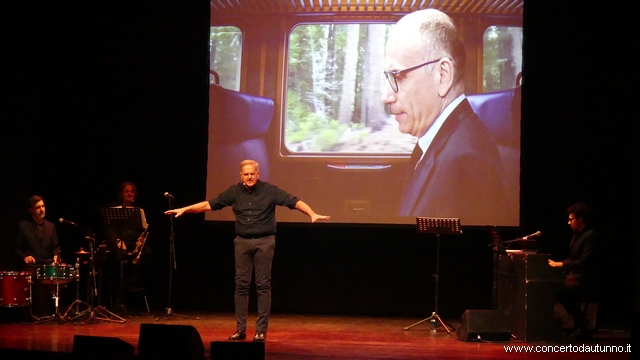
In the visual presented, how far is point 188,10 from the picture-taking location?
8.74 m

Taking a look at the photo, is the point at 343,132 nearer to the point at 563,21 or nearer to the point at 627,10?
the point at 563,21

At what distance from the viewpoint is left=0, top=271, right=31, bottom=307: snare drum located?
23.4 ft

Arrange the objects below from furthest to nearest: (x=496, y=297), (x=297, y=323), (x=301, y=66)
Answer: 1. (x=301, y=66)
2. (x=297, y=323)
3. (x=496, y=297)

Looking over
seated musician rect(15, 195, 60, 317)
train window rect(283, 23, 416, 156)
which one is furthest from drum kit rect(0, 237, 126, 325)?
train window rect(283, 23, 416, 156)

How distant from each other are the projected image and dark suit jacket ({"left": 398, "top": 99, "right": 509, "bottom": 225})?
11 millimetres

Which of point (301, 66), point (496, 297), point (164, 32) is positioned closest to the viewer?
point (496, 297)

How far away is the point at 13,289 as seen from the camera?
7.16m

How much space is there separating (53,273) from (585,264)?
5.08m

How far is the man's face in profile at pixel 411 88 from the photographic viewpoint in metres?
7.97

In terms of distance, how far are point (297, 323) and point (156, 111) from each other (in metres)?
3.13

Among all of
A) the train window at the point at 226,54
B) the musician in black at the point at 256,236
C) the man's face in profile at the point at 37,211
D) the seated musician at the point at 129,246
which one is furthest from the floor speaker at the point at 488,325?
the man's face in profile at the point at 37,211

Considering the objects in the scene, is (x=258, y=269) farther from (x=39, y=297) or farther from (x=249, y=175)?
(x=39, y=297)

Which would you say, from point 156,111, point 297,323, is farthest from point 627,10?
point 156,111

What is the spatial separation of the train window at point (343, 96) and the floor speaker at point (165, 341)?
4.32 m
